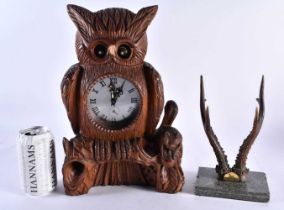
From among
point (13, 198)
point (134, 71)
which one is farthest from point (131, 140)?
point (13, 198)

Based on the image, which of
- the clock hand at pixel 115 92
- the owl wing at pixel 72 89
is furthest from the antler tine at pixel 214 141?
the owl wing at pixel 72 89

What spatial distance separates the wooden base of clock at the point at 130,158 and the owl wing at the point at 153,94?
4cm

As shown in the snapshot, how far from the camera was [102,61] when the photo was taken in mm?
1221

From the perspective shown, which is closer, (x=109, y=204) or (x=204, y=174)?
(x=109, y=204)

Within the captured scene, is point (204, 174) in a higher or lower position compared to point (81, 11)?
lower

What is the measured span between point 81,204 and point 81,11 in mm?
492

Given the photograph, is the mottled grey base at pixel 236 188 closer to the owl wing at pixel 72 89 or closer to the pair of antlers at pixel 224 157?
the pair of antlers at pixel 224 157

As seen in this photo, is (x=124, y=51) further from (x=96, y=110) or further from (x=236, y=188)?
(x=236, y=188)

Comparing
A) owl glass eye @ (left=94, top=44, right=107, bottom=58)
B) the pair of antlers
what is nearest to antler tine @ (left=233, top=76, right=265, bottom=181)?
the pair of antlers

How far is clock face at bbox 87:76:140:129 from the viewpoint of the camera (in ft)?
4.07

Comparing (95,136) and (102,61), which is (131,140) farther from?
(102,61)

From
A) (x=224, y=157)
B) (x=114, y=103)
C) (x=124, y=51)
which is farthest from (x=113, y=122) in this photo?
(x=224, y=157)

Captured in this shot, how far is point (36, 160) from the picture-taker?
48.8 inches

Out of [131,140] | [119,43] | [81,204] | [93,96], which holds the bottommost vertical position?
[81,204]
